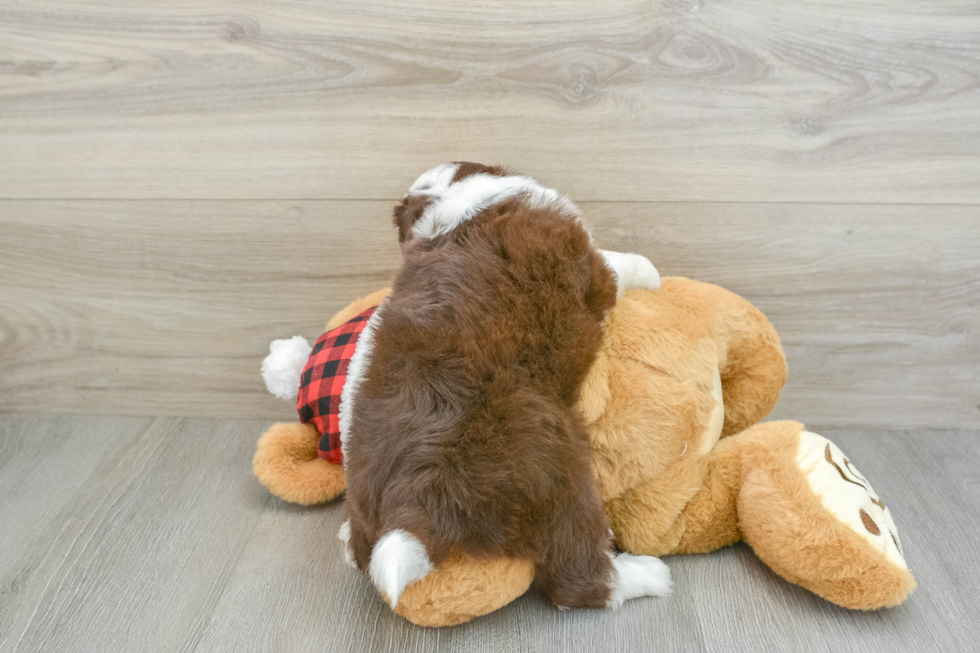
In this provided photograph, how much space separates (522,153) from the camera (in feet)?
2.96

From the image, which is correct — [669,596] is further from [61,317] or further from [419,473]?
[61,317]

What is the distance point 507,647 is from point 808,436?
411mm

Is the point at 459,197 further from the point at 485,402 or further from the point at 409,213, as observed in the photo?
the point at 485,402

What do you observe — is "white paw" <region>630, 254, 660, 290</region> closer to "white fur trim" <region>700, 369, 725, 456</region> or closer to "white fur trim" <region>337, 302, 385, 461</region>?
"white fur trim" <region>700, 369, 725, 456</region>

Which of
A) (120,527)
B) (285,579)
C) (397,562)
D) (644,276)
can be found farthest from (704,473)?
(120,527)

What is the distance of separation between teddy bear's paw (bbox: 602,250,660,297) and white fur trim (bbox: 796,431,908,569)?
25 cm

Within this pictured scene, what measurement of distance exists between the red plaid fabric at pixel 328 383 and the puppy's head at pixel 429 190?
0.51 feet

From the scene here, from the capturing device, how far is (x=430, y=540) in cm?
58

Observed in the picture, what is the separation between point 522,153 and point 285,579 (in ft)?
1.98

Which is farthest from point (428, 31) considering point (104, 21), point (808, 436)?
point (808, 436)

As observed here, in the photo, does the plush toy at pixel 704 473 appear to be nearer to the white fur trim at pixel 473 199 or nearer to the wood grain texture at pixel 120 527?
the white fur trim at pixel 473 199

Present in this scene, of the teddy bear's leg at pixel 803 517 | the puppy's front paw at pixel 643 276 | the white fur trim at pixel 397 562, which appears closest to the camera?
the white fur trim at pixel 397 562

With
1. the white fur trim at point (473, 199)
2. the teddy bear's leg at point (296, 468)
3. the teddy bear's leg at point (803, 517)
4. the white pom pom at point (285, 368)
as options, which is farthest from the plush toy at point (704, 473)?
the white pom pom at point (285, 368)

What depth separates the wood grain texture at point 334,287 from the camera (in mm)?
927
